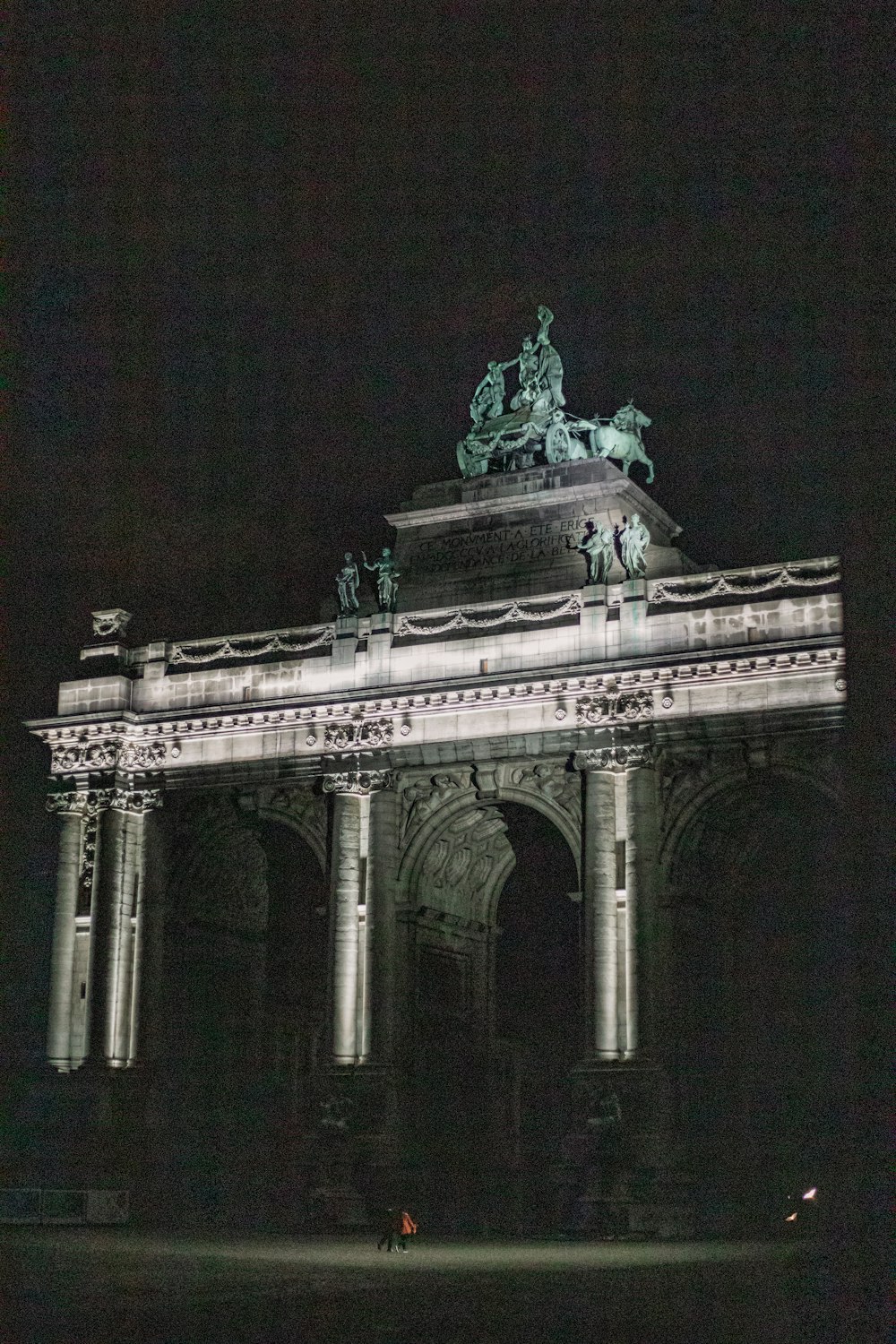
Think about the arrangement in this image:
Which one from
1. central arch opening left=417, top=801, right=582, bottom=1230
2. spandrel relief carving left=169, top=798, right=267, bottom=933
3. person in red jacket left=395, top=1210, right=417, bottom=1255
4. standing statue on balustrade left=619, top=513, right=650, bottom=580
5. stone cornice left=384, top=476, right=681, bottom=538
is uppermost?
stone cornice left=384, top=476, right=681, bottom=538

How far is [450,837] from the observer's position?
62.2 meters

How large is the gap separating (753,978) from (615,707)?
10963 mm

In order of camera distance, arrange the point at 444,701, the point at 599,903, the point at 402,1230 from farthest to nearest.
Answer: the point at 444,701, the point at 599,903, the point at 402,1230

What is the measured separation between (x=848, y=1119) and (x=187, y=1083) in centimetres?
5321

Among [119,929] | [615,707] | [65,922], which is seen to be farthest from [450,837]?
[65,922]

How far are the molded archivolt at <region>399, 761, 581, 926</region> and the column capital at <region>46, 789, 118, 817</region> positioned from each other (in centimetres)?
1050

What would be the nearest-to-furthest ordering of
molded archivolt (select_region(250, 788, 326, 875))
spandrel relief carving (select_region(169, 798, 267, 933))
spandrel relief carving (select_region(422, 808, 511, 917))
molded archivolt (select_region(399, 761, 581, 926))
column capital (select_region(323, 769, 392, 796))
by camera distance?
molded archivolt (select_region(399, 761, 581, 926)) → column capital (select_region(323, 769, 392, 796)) → spandrel relief carving (select_region(422, 808, 511, 917)) → molded archivolt (select_region(250, 788, 326, 875)) → spandrel relief carving (select_region(169, 798, 267, 933))

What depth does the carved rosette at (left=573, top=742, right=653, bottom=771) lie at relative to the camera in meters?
55.3

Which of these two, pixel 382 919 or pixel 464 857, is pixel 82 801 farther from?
pixel 464 857

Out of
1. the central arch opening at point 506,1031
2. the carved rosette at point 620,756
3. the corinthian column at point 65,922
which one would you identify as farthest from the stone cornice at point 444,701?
the central arch opening at point 506,1031

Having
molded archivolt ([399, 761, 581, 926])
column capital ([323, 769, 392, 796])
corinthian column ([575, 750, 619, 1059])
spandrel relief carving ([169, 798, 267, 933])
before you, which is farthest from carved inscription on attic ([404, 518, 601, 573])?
spandrel relief carving ([169, 798, 267, 933])

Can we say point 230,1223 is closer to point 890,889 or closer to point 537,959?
point 537,959

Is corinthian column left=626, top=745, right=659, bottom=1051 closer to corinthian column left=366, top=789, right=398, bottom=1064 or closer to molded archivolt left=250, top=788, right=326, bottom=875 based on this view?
corinthian column left=366, top=789, right=398, bottom=1064

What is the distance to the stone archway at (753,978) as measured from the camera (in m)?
55.6
